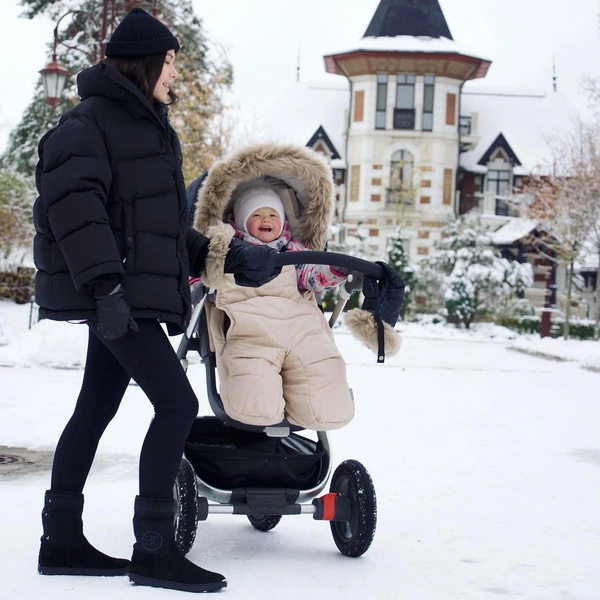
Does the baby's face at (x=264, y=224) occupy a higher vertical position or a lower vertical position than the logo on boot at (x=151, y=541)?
higher

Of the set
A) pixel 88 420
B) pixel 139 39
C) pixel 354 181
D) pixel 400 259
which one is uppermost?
pixel 354 181

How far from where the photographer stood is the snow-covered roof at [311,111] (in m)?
50.6

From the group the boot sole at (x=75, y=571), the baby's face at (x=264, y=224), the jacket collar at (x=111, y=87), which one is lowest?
the boot sole at (x=75, y=571)

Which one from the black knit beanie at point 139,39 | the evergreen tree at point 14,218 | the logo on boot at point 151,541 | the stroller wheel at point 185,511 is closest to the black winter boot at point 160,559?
the logo on boot at point 151,541

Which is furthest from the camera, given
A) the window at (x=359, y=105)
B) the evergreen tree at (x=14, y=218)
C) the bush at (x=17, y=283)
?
the window at (x=359, y=105)

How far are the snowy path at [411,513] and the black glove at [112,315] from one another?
0.81 metres

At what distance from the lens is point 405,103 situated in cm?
4916

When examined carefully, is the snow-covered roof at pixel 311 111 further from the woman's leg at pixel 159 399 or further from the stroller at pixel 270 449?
the woman's leg at pixel 159 399

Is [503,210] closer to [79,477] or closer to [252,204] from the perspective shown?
[252,204]

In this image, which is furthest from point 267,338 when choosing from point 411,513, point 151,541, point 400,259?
point 400,259

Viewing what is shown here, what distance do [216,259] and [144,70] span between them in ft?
2.31

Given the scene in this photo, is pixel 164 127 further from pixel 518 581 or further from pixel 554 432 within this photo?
pixel 554 432

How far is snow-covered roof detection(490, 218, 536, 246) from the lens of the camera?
4568cm

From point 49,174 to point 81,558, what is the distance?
1.27 metres
